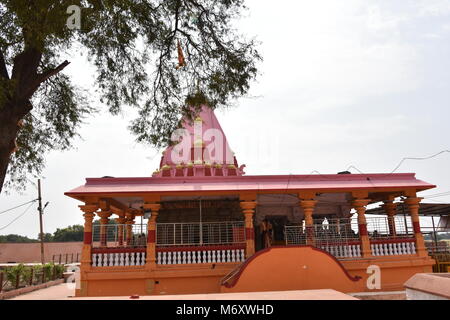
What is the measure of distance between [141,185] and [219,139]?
20.9 feet

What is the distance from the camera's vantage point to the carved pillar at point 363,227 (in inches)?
432

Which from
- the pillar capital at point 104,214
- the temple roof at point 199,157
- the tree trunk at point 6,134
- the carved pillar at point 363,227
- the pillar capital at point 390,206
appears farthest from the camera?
the temple roof at point 199,157

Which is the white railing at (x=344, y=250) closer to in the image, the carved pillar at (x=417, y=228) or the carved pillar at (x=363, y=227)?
the carved pillar at (x=363, y=227)

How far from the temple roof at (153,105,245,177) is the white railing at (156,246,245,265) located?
4.34 metres

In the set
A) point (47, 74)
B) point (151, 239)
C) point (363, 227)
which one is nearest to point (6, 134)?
point (47, 74)

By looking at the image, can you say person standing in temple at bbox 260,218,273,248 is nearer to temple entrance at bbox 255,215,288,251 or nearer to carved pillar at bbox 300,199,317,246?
temple entrance at bbox 255,215,288,251

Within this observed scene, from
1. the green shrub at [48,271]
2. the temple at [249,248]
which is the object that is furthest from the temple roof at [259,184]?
the green shrub at [48,271]

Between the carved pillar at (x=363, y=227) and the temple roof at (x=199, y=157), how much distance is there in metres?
5.45

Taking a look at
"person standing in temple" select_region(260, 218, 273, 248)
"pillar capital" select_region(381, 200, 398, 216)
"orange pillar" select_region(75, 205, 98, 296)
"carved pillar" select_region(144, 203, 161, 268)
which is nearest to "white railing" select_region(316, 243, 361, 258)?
"person standing in temple" select_region(260, 218, 273, 248)

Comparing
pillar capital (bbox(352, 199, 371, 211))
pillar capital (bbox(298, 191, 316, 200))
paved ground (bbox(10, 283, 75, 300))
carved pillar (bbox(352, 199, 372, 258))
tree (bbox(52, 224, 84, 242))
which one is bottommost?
paved ground (bbox(10, 283, 75, 300))

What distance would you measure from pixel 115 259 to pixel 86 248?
0.87 metres

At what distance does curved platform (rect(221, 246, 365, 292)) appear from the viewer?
29.1ft

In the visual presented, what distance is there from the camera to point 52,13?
566 centimetres
